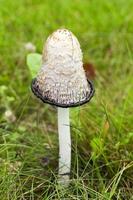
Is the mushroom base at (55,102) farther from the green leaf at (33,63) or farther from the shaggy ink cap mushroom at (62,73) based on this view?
the green leaf at (33,63)

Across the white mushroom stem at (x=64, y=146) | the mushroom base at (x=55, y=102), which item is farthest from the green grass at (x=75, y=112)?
the mushroom base at (x=55, y=102)

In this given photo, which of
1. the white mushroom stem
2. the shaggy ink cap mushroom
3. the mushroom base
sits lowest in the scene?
the white mushroom stem

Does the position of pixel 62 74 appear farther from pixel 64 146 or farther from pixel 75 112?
pixel 75 112

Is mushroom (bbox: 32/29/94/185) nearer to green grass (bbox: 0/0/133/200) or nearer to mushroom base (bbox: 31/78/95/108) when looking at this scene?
mushroom base (bbox: 31/78/95/108)

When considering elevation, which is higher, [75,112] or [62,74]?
[62,74]

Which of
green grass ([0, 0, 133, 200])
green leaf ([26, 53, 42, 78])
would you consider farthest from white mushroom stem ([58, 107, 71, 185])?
green leaf ([26, 53, 42, 78])

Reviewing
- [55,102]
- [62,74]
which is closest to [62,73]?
[62,74]
